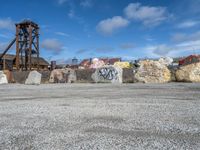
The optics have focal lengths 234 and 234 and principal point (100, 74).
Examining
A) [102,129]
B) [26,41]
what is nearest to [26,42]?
[26,41]

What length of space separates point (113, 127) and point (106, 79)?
15899 mm

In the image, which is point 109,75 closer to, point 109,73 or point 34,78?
point 109,73

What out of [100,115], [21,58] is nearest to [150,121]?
[100,115]

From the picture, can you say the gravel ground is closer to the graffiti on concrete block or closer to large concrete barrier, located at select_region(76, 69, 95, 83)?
the graffiti on concrete block

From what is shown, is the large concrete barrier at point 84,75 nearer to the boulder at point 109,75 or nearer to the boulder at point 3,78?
the boulder at point 109,75

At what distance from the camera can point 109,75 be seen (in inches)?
807

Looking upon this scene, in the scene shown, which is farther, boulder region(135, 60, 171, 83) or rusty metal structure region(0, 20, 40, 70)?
rusty metal structure region(0, 20, 40, 70)

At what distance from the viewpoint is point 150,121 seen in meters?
5.11

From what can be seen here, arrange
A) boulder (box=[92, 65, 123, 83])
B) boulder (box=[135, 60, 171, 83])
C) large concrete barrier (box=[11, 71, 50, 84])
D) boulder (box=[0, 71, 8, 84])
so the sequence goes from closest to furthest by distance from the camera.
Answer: boulder (box=[135, 60, 171, 83]) < boulder (box=[92, 65, 123, 83]) < large concrete barrier (box=[11, 71, 50, 84]) < boulder (box=[0, 71, 8, 84])

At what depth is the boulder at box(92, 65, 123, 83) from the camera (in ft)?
66.8

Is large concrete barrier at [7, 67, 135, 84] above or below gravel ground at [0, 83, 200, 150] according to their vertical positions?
above

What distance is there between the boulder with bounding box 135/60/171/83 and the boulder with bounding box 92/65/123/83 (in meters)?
1.74

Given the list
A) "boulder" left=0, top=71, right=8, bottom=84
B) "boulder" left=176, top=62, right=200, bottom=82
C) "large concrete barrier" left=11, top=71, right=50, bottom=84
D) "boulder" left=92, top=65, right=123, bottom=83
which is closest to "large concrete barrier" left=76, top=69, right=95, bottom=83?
"boulder" left=92, top=65, right=123, bottom=83

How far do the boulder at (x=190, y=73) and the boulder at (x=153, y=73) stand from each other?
1087 millimetres
